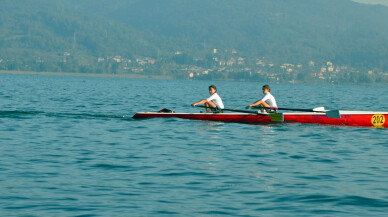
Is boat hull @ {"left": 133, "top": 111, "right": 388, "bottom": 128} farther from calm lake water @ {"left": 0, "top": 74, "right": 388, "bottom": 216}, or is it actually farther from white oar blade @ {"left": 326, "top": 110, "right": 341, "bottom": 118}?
calm lake water @ {"left": 0, "top": 74, "right": 388, "bottom": 216}

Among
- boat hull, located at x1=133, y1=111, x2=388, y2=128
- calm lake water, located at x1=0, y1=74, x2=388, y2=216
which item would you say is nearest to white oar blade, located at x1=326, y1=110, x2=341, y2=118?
boat hull, located at x1=133, y1=111, x2=388, y2=128

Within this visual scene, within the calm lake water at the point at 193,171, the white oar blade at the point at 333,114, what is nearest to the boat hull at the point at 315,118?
the white oar blade at the point at 333,114

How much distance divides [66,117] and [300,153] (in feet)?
46.6

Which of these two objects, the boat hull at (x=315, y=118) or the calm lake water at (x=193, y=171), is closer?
the calm lake water at (x=193, y=171)

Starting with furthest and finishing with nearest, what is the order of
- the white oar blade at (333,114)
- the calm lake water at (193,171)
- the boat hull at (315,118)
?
the white oar blade at (333,114) < the boat hull at (315,118) < the calm lake water at (193,171)

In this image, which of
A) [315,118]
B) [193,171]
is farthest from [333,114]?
[193,171]

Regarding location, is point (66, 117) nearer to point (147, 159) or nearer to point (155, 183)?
point (147, 159)

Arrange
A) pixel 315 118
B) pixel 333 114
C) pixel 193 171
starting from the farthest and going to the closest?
pixel 315 118
pixel 333 114
pixel 193 171

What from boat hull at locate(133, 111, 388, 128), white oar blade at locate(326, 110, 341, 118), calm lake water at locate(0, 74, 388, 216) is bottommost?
calm lake water at locate(0, 74, 388, 216)

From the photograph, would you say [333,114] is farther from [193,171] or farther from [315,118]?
[193,171]

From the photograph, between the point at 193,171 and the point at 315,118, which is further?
the point at 315,118

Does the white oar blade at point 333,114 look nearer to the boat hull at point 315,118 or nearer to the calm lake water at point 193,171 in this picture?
the boat hull at point 315,118

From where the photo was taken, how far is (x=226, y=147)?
61.9 feet

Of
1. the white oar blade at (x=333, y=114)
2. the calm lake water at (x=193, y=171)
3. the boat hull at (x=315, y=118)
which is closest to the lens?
the calm lake water at (x=193, y=171)
